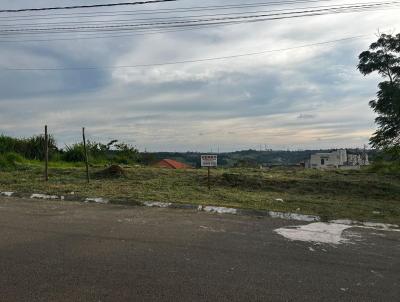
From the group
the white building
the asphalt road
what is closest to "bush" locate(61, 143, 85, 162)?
the asphalt road

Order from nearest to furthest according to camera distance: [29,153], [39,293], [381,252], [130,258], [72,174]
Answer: [39,293]
[130,258]
[381,252]
[72,174]
[29,153]

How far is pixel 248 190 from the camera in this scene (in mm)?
12781

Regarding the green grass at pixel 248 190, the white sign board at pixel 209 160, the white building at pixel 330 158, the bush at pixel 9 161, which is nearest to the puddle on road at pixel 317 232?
the green grass at pixel 248 190

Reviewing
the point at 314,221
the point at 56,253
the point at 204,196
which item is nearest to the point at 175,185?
the point at 204,196

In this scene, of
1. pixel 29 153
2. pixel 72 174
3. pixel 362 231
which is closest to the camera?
pixel 362 231

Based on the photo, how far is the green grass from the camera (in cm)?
998

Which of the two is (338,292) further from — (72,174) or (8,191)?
(72,174)

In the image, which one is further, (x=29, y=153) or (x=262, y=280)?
(x=29, y=153)

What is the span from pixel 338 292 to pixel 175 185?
28.5 feet

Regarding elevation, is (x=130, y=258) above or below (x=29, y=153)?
below

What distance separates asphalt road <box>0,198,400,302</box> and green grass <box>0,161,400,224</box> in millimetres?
1964

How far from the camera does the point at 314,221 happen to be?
8.67 meters

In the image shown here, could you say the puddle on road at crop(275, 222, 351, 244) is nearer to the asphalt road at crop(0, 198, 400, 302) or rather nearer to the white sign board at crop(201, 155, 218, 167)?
the asphalt road at crop(0, 198, 400, 302)

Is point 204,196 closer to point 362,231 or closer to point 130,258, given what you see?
point 362,231
